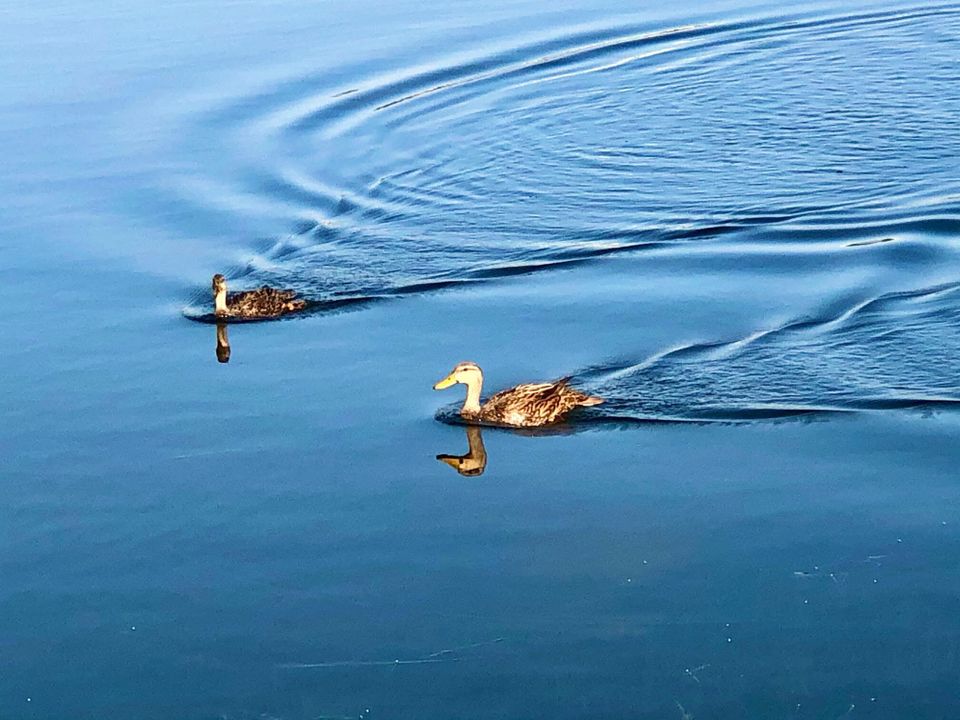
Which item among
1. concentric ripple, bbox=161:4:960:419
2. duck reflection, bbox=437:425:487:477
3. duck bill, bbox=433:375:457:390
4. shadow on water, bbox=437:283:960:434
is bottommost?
duck reflection, bbox=437:425:487:477

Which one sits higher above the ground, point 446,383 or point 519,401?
point 446,383

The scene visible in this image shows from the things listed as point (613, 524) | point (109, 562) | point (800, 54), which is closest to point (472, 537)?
point (613, 524)

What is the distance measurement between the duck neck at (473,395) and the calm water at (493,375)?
21 centimetres

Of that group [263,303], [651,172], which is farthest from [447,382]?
[651,172]

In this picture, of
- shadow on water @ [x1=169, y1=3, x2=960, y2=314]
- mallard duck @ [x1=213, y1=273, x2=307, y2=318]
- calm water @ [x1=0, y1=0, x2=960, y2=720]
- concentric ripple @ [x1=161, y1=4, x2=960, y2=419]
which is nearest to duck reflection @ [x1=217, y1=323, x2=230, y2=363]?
calm water @ [x1=0, y1=0, x2=960, y2=720]

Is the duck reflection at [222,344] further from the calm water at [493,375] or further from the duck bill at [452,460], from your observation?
the duck bill at [452,460]

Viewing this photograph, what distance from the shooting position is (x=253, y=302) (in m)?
18.5

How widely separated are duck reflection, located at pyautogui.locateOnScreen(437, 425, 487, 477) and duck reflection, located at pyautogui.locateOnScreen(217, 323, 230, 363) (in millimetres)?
3402

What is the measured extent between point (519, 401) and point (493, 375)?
4.17 feet

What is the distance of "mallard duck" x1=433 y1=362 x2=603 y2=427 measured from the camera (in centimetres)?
1520

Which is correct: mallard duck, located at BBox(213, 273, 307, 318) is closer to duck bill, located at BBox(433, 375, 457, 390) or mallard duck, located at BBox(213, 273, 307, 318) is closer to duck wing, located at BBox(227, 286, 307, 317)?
duck wing, located at BBox(227, 286, 307, 317)

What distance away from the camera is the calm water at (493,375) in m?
11.5

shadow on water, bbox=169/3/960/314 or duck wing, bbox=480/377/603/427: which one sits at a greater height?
shadow on water, bbox=169/3/960/314

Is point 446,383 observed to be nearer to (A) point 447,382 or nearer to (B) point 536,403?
(A) point 447,382
